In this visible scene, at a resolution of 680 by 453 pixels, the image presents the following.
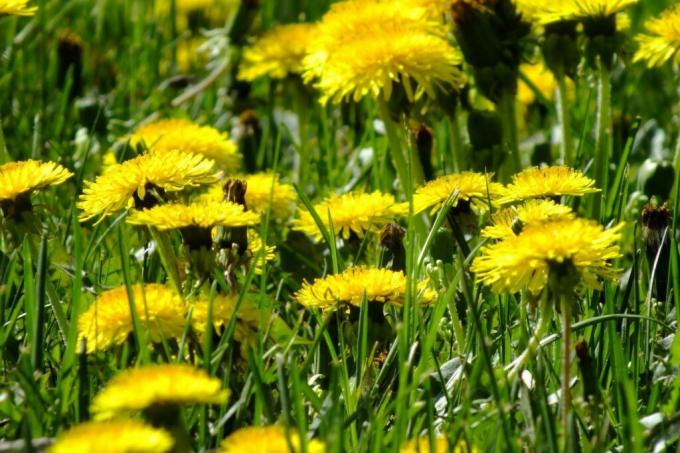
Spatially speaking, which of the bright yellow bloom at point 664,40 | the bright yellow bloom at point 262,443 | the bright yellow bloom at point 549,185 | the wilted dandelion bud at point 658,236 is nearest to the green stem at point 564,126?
the bright yellow bloom at point 664,40

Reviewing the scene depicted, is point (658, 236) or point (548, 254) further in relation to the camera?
point (658, 236)

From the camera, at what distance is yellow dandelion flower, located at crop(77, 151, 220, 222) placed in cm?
179

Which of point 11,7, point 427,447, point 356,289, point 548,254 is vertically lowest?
point 427,447

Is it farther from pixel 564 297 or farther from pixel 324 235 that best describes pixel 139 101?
pixel 564 297

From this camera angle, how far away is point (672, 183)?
2539mm

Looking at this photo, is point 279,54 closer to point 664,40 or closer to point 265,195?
point 265,195

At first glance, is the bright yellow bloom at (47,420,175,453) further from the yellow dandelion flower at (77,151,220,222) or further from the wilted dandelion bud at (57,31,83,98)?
the wilted dandelion bud at (57,31,83,98)

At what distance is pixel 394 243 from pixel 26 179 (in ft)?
2.15

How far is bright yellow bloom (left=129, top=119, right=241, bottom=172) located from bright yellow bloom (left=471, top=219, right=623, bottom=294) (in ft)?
3.50

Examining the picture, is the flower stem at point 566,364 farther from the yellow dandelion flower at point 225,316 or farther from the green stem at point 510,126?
the green stem at point 510,126

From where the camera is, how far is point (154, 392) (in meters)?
1.25

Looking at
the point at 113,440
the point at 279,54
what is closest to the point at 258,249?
the point at 113,440

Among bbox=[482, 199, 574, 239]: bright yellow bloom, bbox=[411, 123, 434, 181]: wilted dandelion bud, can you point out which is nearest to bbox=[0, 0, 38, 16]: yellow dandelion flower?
bbox=[411, 123, 434, 181]: wilted dandelion bud

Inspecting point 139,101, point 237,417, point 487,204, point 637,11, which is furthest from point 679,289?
point 637,11
